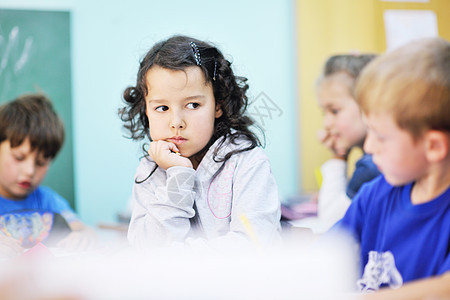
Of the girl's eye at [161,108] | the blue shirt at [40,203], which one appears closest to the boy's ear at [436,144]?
the girl's eye at [161,108]

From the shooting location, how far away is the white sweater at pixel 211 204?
689 mm

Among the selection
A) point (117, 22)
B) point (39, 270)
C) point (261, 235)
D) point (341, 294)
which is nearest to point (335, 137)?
point (117, 22)

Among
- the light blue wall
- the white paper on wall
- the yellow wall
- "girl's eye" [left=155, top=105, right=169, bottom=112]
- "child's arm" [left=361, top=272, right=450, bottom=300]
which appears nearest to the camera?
"child's arm" [left=361, top=272, right=450, bottom=300]

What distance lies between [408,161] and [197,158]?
0.30m

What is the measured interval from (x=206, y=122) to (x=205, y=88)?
0.05 m

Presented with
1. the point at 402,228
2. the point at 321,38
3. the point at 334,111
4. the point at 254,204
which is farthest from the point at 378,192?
the point at 321,38

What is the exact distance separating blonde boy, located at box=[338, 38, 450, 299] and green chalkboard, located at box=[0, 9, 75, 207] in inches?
38.2

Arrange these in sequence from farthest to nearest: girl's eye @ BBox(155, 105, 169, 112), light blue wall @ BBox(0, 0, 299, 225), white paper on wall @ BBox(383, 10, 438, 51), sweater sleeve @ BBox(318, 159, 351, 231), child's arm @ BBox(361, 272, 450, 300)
Result: white paper on wall @ BBox(383, 10, 438, 51) → light blue wall @ BBox(0, 0, 299, 225) → sweater sleeve @ BBox(318, 159, 351, 231) → girl's eye @ BBox(155, 105, 169, 112) → child's arm @ BBox(361, 272, 450, 300)

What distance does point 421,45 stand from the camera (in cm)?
61

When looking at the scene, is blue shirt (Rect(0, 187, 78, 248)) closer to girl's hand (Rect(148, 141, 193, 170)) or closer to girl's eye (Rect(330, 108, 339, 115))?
girl's hand (Rect(148, 141, 193, 170))

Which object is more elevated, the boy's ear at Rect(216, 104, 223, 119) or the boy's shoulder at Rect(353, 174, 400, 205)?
the boy's ear at Rect(216, 104, 223, 119)

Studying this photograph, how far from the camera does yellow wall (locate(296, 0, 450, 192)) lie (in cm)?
188

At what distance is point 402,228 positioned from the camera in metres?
0.67

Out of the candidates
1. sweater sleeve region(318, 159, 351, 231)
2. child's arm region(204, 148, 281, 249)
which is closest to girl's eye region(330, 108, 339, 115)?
sweater sleeve region(318, 159, 351, 231)
